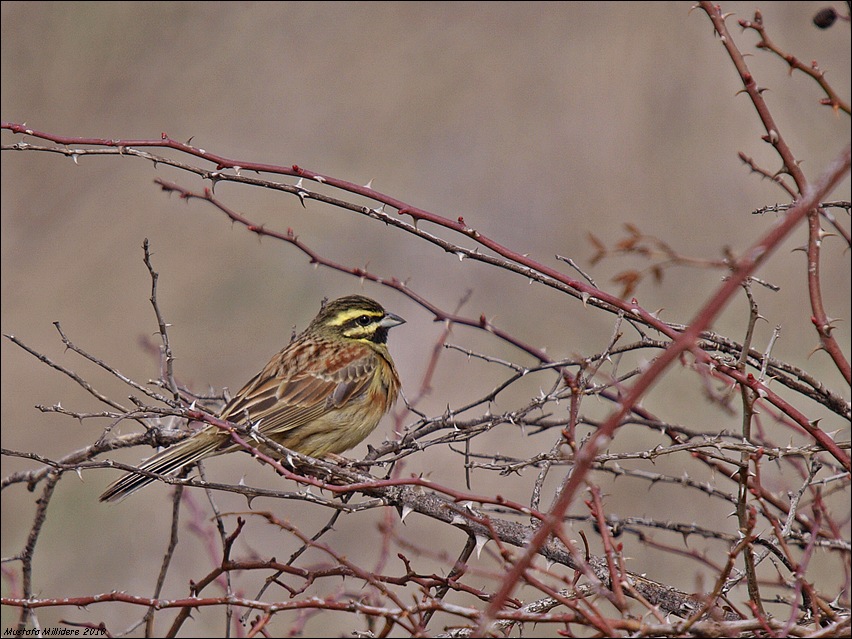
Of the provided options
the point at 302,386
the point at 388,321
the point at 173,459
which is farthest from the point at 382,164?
the point at 173,459

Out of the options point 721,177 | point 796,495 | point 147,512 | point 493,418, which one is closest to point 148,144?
point 493,418

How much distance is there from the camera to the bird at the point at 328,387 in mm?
5984

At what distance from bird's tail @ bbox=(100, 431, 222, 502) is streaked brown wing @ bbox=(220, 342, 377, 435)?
0.79 meters

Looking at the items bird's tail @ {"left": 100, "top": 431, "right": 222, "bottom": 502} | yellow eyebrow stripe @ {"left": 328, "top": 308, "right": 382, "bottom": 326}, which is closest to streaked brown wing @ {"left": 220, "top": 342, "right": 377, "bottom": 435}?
yellow eyebrow stripe @ {"left": 328, "top": 308, "right": 382, "bottom": 326}

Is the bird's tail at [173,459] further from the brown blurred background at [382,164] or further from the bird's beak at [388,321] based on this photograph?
the brown blurred background at [382,164]

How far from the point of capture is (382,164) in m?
14.2

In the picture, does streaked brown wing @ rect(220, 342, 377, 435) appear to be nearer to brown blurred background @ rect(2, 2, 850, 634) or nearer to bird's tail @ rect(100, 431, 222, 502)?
bird's tail @ rect(100, 431, 222, 502)

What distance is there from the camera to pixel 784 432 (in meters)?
10.1

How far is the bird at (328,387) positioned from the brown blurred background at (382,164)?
478 centimetres

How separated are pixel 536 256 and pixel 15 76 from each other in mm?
7482

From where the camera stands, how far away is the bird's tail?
15.9ft

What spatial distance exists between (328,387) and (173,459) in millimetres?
1275

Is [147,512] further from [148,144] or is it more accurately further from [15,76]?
[148,144]

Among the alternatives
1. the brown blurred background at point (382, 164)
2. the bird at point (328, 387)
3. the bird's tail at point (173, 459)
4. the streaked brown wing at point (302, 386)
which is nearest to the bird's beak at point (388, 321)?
the bird at point (328, 387)
